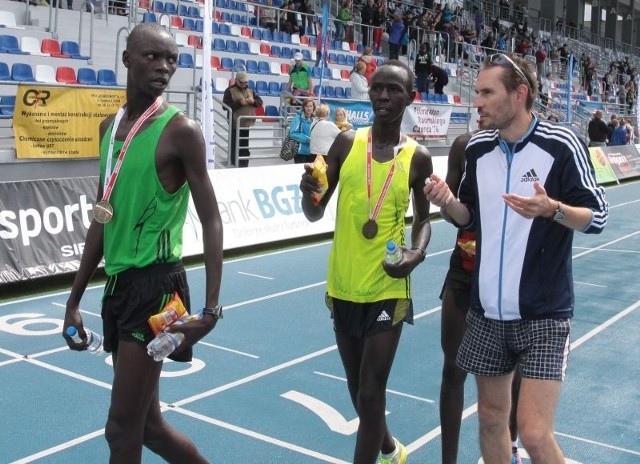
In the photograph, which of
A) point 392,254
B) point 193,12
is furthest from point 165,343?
point 193,12

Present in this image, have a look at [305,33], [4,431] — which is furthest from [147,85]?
[305,33]

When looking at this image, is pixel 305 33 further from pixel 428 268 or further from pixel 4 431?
pixel 4 431

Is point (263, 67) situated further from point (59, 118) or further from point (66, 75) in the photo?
point (59, 118)

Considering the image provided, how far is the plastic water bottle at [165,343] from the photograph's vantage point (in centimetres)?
284

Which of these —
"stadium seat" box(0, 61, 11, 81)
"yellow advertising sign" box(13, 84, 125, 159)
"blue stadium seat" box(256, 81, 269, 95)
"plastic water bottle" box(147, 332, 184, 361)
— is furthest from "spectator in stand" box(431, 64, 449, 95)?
"plastic water bottle" box(147, 332, 184, 361)

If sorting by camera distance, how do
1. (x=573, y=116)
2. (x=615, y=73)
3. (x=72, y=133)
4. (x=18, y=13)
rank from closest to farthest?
1. (x=72, y=133)
2. (x=18, y=13)
3. (x=573, y=116)
4. (x=615, y=73)

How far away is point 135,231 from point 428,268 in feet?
24.8

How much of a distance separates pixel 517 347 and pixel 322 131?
9.44 metres

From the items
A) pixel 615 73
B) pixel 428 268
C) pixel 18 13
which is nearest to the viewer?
pixel 428 268

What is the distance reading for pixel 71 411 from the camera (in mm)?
5023

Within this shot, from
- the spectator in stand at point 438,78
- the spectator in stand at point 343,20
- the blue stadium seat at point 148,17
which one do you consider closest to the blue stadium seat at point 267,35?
the spectator in stand at point 343,20

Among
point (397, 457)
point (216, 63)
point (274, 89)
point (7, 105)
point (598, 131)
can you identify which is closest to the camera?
point (397, 457)

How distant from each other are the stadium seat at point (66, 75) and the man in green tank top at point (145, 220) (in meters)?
11.4

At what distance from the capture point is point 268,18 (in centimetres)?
2283
